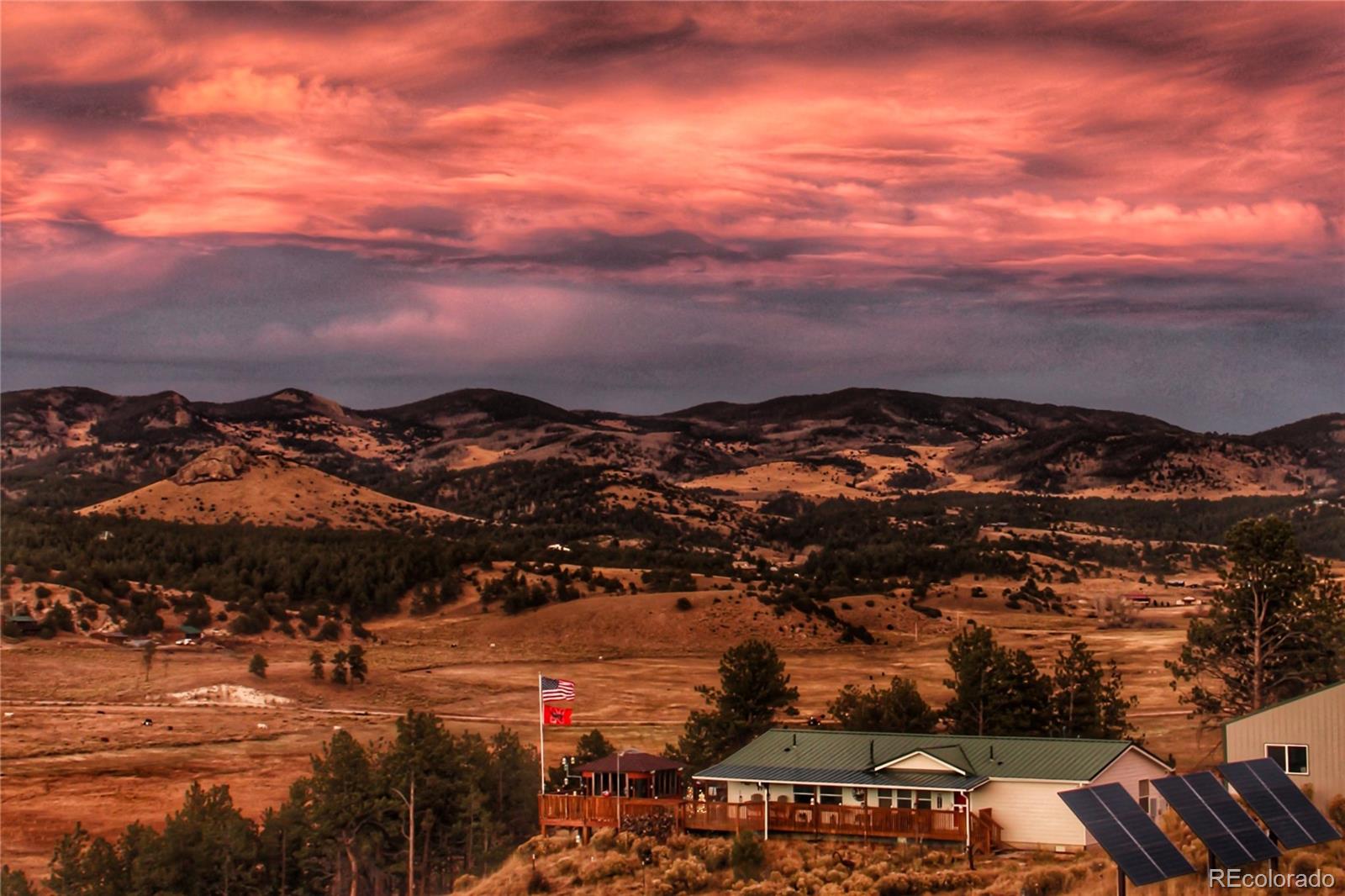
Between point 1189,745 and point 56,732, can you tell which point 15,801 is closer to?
point 56,732

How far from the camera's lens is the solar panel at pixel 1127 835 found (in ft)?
94.3

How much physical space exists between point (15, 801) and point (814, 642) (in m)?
72.6

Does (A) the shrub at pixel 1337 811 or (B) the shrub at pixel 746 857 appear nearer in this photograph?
(A) the shrub at pixel 1337 811

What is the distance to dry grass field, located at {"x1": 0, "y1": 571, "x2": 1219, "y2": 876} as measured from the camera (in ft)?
254

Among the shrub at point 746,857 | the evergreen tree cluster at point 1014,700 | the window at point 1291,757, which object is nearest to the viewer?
the window at point 1291,757

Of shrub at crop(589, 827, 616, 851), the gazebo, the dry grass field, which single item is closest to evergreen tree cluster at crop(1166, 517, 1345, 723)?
the dry grass field

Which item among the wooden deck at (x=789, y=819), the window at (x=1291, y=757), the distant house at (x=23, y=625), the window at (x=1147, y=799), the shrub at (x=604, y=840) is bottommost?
the shrub at (x=604, y=840)

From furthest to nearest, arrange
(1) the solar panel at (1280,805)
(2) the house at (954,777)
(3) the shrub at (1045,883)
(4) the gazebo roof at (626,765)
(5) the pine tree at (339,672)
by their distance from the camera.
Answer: (5) the pine tree at (339,672) → (4) the gazebo roof at (626,765) → (2) the house at (954,777) → (3) the shrub at (1045,883) → (1) the solar panel at (1280,805)

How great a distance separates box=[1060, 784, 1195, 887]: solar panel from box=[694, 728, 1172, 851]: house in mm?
9240

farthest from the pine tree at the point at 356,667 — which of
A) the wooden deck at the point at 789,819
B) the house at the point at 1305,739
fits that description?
the house at the point at 1305,739

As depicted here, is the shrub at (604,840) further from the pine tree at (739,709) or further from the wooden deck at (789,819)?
the pine tree at (739,709)

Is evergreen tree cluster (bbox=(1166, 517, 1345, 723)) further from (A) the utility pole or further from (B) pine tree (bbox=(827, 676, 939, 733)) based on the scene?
(A) the utility pole

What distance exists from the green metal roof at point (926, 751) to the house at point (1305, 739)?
3.72 m

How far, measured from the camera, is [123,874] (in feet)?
169
